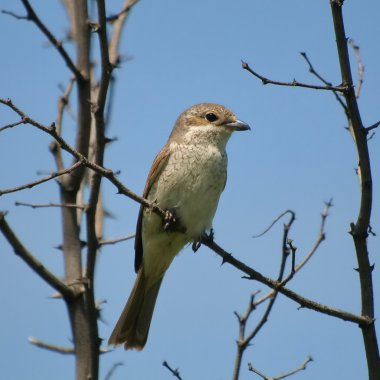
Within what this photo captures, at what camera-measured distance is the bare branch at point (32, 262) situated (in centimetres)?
441

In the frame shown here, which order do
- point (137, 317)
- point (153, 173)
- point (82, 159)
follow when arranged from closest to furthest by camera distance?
point (82, 159)
point (153, 173)
point (137, 317)

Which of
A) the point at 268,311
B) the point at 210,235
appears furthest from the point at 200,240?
the point at 268,311

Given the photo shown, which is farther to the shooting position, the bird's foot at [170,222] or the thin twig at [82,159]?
the bird's foot at [170,222]

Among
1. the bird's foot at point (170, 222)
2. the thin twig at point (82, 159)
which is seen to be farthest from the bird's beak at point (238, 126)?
the thin twig at point (82, 159)

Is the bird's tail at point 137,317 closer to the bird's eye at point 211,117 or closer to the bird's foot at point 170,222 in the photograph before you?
the bird's foot at point 170,222

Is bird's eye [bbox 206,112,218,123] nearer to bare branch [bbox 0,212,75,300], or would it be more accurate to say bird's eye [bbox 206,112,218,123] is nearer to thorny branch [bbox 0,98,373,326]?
thorny branch [bbox 0,98,373,326]

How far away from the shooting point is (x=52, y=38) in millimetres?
5316

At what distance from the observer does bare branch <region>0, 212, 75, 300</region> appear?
441 centimetres

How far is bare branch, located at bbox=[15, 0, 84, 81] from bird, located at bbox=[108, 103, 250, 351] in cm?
104

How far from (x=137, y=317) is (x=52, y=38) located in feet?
8.42

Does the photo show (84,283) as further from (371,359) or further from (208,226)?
(371,359)

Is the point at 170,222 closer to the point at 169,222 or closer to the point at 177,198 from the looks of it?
the point at 169,222

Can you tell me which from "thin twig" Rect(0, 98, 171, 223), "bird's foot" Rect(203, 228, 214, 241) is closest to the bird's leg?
"bird's foot" Rect(203, 228, 214, 241)

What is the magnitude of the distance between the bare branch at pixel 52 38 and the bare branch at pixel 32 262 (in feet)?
Answer: 5.23
